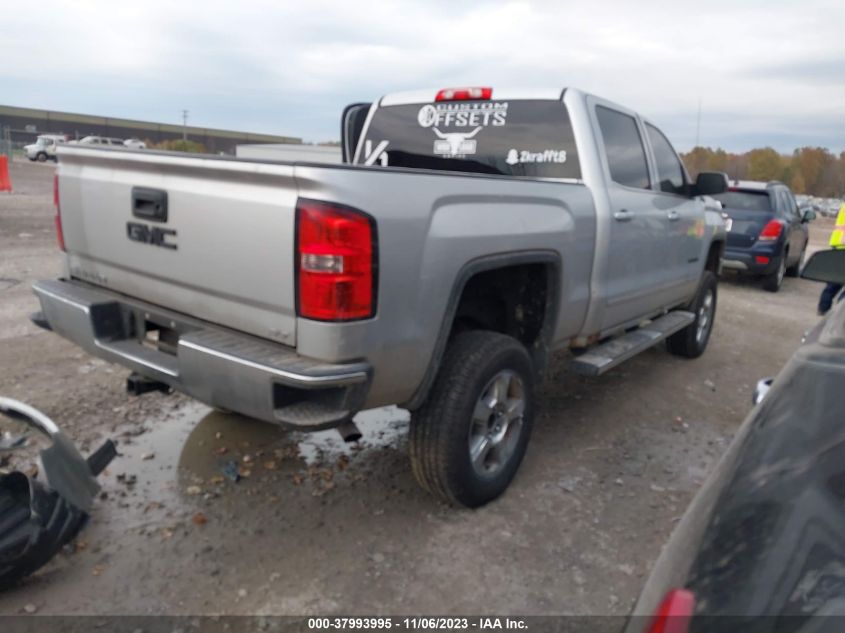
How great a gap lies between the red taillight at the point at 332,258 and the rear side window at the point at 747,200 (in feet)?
33.0

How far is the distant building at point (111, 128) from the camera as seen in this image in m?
73.2

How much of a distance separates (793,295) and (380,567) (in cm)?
1055

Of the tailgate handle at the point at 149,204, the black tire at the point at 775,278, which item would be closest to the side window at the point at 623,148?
the tailgate handle at the point at 149,204

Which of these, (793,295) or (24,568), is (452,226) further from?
(793,295)

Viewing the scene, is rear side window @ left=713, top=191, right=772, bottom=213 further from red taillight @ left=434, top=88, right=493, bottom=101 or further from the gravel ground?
red taillight @ left=434, top=88, right=493, bottom=101

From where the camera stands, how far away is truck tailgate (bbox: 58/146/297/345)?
2.60 m

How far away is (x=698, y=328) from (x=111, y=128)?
278 ft

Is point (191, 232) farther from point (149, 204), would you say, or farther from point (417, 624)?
point (417, 624)

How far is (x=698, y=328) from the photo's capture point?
6.50m

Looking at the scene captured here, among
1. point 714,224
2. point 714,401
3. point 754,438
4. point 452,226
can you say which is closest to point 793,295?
point 714,224

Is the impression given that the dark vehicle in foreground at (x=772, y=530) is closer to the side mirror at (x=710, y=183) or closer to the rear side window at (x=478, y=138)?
the rear side window at (x=478, y=138)

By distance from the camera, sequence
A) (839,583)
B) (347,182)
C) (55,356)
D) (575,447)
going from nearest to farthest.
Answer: (839,583) → (347,182) → (575,447) → (55,356)

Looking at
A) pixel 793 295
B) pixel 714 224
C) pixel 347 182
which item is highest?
pixel 347 182

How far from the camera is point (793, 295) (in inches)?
444
